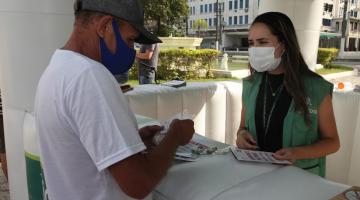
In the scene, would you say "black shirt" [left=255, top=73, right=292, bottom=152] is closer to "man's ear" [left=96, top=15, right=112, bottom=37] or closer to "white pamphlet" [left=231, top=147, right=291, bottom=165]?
"white pamphlet" [left=231, top=147, right=291, bottom=165]

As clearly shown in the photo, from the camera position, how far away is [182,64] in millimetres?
11344

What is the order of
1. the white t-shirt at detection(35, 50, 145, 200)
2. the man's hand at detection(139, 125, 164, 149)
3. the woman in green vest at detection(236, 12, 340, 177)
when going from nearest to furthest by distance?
the white t-shirt at detection(35, 50, 145, 200), the man's hand at detection(139, 125, 164, 149), the woman in green vest at detection(236, 12, 340, 177)

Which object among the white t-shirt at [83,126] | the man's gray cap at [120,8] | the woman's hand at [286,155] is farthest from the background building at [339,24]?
the white t-shirt at [83,126]

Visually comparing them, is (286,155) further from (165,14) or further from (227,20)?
(227,20)

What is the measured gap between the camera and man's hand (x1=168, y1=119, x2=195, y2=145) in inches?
46.1

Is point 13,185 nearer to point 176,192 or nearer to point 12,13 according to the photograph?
point 12,13

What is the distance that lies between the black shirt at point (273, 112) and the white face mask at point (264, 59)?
72 millimetres

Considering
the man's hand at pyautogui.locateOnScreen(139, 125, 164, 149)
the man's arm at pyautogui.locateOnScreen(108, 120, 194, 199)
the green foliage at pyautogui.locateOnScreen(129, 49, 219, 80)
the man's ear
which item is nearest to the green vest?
the man's hand at pyautogui.locateOnScreen(139, 125, 164, 149)

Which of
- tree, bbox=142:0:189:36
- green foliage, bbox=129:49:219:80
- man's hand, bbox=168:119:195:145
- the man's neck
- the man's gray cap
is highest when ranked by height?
tree, bbox=142:0:189:36

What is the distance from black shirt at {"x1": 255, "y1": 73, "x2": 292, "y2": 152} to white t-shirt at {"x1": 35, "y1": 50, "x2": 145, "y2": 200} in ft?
3.58

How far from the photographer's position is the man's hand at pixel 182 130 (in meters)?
1.17

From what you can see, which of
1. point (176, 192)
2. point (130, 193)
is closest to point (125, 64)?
point (130, 193)

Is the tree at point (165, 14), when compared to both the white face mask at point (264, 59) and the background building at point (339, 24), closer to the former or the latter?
the white face mask at point (264, 59)

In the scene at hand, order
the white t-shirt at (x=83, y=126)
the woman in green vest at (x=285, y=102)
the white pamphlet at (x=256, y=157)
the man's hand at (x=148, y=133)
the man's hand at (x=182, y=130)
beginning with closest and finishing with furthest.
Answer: the white t-shirt at (x=83, y=126) < the man's hand at (x=182, y=130) < the man's hand at (x=148, y=133) < the white pamphlet at (x=256, y=157) < the woman in green vest at (x=285, y=102)
